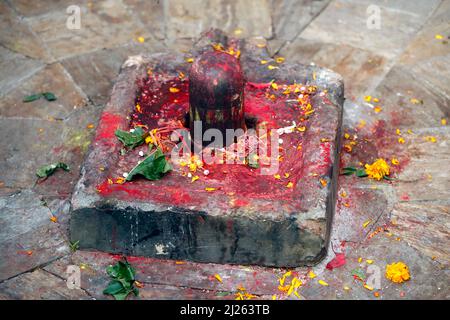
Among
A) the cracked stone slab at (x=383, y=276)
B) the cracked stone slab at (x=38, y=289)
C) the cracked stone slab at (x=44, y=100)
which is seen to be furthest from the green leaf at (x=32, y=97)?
the cracked stone slab at (x=383, y=276)

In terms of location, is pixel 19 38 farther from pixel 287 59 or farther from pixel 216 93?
pixel 216 93

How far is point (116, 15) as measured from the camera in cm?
862

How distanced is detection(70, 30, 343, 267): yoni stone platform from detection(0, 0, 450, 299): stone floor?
0.51ft

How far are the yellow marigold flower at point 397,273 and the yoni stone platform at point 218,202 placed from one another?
523mm

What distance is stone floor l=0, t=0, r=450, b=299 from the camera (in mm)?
5711

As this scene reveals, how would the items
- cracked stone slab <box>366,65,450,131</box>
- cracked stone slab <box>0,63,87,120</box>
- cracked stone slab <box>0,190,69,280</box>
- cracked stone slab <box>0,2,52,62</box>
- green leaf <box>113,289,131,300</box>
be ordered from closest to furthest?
green leaf <box>113,289,131,300</box>, cracked stone slab <box>0,190,69,280</box>, cracked stone slab <box>366,65,450,131</box>, cracked stone slab <box>0,63,87,120</box>, cracked stone slab <box>0,2,52,62</box>

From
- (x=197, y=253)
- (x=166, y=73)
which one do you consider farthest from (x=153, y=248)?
(x=166, y=73)

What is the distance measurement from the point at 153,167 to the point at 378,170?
2025mm

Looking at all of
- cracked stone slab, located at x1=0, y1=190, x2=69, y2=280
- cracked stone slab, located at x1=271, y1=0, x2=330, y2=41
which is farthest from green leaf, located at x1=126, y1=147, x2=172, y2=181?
cracked stone slab, located at x1=271, y1=0, x2=330, y2=41

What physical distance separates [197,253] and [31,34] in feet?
12.7

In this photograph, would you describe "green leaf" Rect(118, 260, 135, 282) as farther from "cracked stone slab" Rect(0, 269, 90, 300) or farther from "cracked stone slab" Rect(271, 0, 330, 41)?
"cracked stone slab" Rect(271, 0, 330, 41)

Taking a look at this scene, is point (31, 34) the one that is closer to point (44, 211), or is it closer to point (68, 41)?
point (68, 41)

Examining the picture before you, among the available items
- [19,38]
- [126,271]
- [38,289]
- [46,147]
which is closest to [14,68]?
[19,38]

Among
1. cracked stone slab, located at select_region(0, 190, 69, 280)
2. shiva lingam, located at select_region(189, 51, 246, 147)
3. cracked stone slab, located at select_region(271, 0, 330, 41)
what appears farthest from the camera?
cracked stone slab, located at select_region(271, 0, 330, 41)
